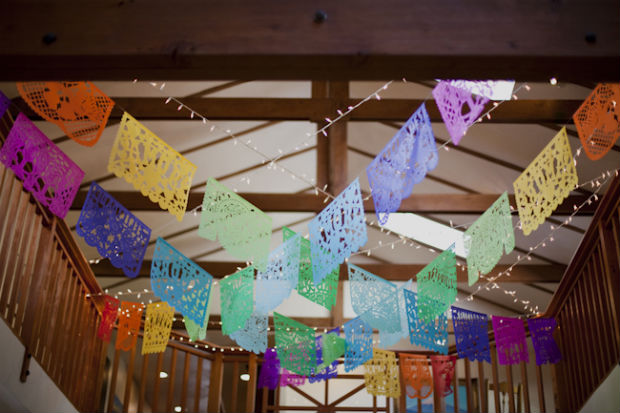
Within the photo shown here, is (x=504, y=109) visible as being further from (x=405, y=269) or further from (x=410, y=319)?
(x=405, y=269)

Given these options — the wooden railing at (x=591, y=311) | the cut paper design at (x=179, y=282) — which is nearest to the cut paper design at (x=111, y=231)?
the cut paper design at (x=179, y=282)

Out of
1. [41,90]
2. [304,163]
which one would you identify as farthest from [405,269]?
[41,90]

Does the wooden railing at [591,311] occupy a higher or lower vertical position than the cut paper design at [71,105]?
lower

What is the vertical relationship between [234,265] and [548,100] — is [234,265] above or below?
below

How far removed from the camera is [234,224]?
3836 millimetres

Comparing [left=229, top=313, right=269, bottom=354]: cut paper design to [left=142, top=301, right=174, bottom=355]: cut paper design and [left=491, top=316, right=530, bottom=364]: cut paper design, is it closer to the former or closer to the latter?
[left=142, top=301, right=174, bottom=355]: cut paper design

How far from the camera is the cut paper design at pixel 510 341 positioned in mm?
5129

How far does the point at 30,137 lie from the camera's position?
10.7 ft

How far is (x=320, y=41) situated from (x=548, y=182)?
2185 millimetres

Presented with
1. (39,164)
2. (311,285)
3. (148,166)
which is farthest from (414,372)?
(39,164)

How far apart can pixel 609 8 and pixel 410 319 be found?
10.4ft

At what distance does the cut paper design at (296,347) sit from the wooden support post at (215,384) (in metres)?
0.76

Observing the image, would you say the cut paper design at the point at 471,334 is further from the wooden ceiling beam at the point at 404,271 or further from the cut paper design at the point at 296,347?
the wooden ceiling beam at the point at 404,271

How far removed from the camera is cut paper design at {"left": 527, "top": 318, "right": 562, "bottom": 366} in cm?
468
